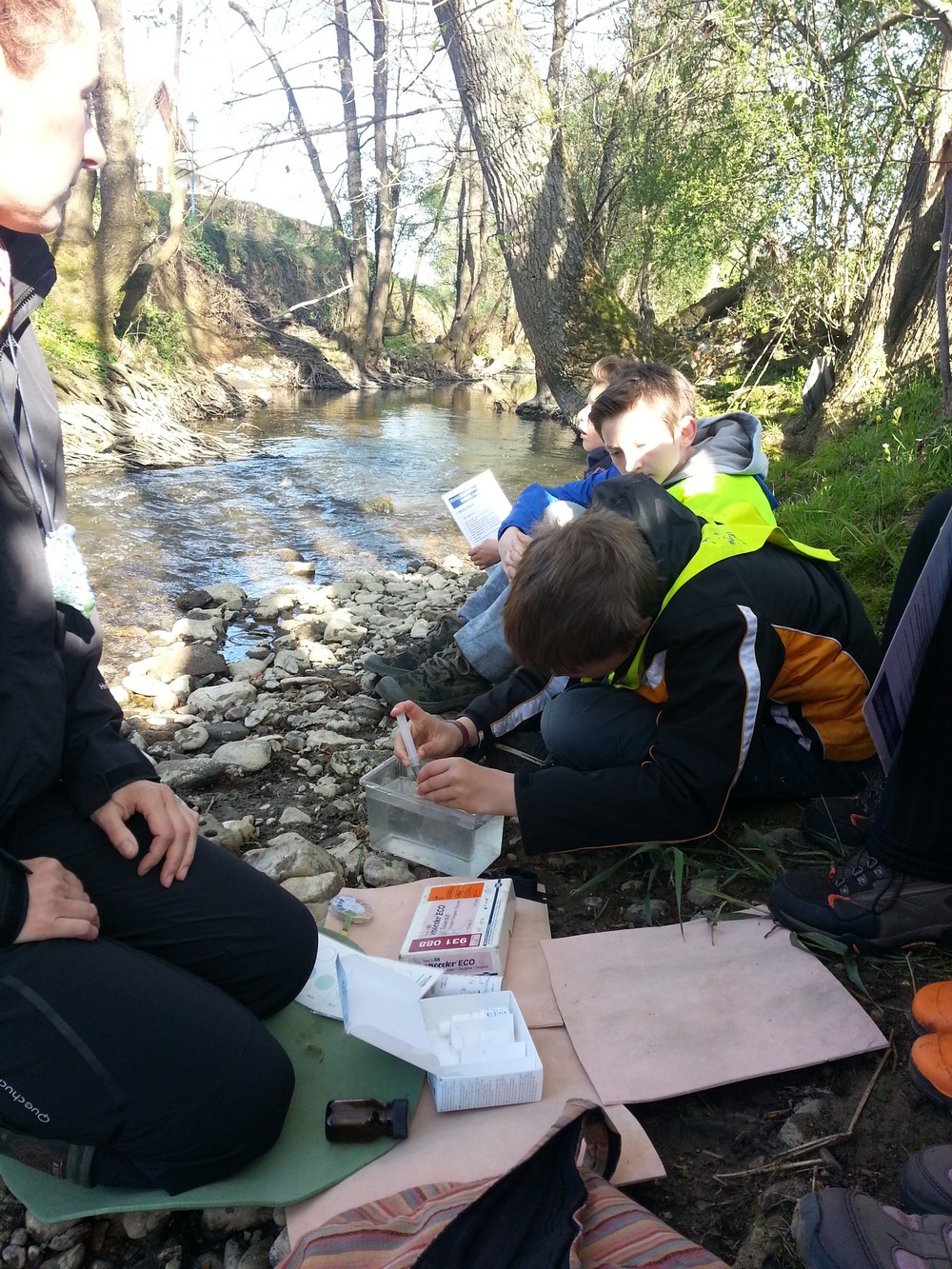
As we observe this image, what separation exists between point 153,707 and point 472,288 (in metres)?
21.1

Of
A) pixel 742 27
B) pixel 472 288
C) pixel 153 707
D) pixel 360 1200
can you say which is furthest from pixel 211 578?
pixel 472 288

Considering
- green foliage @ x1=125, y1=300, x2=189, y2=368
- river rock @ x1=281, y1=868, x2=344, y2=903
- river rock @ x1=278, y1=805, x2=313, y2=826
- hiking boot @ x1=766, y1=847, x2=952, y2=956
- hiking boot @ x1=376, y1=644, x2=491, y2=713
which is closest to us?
hiking boot @ x1=766, y1=847, x2=952, y2=956

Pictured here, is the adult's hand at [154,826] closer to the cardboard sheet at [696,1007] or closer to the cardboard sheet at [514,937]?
the cardboard sheet at [514,937]

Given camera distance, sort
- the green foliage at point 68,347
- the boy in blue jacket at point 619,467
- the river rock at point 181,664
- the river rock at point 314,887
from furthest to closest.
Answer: the green foliage at point 68,347 → the river rock at point 181,664 → the boy in blue jacket at point 619,467 → the river rock at point 314,887

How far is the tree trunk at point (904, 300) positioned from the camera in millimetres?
4438

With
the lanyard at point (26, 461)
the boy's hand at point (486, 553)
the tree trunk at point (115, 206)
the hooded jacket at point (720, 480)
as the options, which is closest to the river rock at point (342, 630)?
the boy's hand at point (486, 553)

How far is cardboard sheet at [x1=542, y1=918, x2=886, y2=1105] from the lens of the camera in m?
1.48

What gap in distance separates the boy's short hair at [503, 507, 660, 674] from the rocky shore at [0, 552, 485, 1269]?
28.6 inches

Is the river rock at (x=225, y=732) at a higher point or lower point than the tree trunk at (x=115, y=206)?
lower

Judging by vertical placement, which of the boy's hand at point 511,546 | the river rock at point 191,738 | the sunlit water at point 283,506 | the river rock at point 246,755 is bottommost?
the sunlit water at point 283,506

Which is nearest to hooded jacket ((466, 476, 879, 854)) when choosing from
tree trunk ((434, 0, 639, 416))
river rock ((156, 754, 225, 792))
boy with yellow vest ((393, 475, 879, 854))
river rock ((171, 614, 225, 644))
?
boy with yellow vest ((393, 475, 879, 854))

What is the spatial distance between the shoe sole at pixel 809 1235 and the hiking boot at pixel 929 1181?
15cm

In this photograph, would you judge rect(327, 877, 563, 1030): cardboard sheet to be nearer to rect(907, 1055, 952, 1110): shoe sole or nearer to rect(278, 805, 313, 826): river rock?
rect(278, 805, 313, 826): river rock

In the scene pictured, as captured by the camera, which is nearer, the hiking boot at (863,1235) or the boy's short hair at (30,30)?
the hiking boot at (863,1235)
